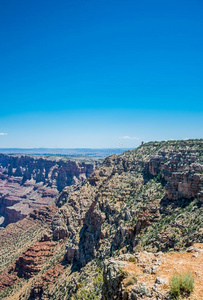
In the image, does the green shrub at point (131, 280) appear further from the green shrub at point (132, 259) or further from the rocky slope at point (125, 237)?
the green shrub at point (132, 259)

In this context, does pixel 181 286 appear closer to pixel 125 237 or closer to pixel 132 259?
pixel 132 259

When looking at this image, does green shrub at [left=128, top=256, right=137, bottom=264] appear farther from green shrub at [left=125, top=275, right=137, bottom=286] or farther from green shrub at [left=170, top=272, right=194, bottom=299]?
green shrub at [left=170, top=272, right=194, bottom=299]

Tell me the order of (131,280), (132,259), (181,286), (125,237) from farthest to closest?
1. (125,237)
2. (132,259)
3. (131,280)
4. (181,286)

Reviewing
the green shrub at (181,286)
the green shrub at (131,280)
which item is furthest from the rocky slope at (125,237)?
the green shrub at (181,286)

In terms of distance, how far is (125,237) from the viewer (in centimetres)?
4806

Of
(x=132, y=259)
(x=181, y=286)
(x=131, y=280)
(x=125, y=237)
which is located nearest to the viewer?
(x=181, y=286)

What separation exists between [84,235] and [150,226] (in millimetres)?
27220

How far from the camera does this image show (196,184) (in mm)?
44656

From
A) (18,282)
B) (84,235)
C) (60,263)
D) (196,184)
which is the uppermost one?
(196,184)

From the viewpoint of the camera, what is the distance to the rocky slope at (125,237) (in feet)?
55.8

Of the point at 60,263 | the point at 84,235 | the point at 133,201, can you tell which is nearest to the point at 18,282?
the point at 60,263

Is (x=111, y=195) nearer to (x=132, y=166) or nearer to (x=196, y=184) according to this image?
(x=132, y=166)

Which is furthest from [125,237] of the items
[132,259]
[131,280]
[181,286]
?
[181,286]

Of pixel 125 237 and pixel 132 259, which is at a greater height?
pixel 132 259
